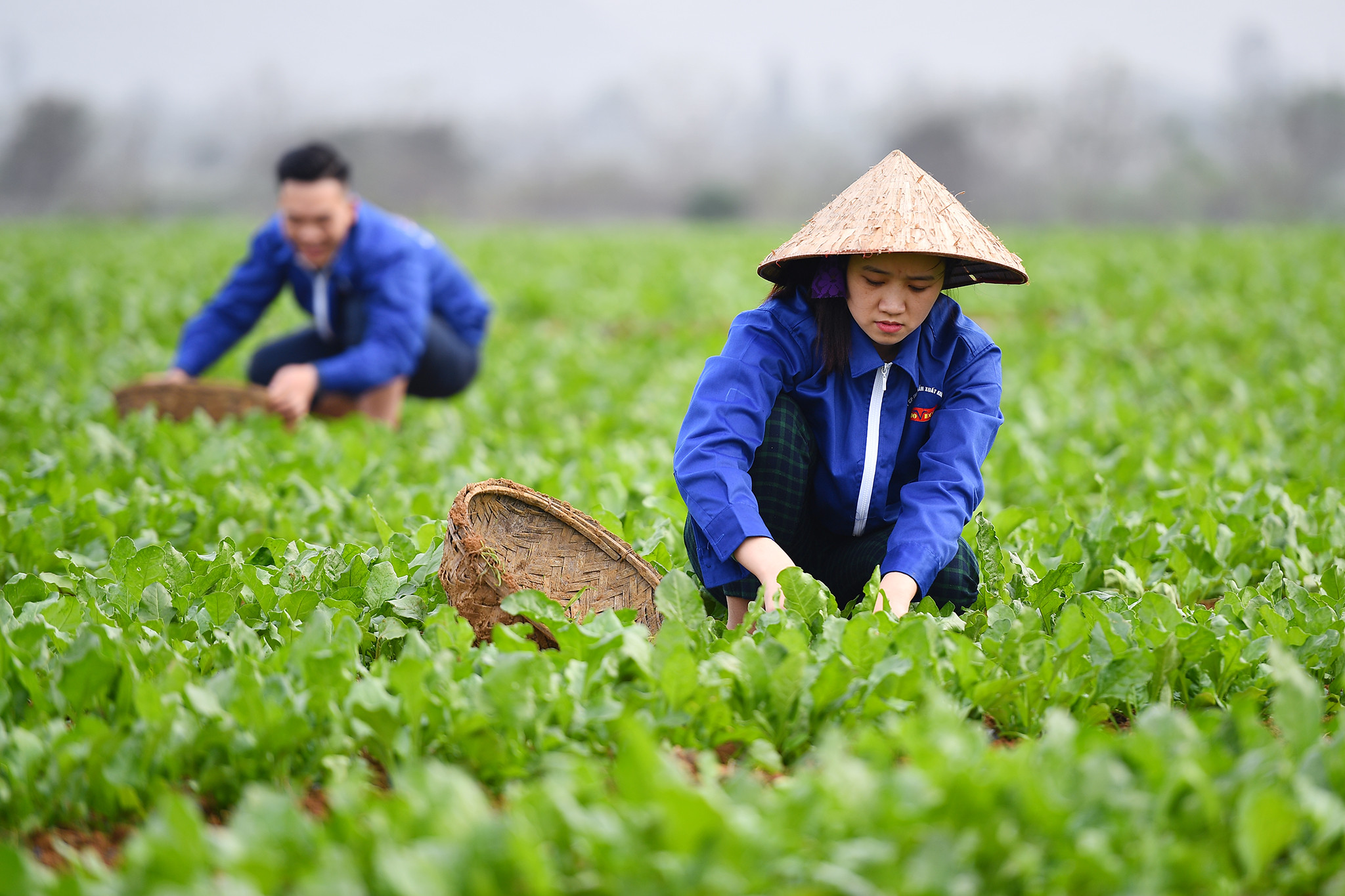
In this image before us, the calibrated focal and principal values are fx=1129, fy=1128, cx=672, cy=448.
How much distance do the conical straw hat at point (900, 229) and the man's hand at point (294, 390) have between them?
110 inches

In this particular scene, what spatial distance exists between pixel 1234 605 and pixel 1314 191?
161 feet

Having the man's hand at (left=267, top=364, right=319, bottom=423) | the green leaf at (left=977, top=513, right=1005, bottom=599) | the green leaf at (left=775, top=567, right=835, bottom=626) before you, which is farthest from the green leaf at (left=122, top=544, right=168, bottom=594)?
the man's hand at (left=267, top=364, right=319, bottom=423)

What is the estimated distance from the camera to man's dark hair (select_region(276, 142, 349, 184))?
4547mm

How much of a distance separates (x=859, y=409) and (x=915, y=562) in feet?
1.27

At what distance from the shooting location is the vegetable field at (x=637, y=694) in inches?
56.3

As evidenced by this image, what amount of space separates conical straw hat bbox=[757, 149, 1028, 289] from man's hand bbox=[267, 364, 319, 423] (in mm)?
2782

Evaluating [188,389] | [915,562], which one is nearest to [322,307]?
[188,389]

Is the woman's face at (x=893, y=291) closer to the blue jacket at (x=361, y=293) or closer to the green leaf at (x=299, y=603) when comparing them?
the green leaf at (x=299, y=603)

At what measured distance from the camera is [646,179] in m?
64.7

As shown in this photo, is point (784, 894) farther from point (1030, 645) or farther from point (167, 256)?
point (167, 256)

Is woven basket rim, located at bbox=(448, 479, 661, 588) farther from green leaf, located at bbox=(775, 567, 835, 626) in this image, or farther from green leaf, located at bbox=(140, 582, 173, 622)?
green leaf, located at bbox=(140, 582, 173, 622)

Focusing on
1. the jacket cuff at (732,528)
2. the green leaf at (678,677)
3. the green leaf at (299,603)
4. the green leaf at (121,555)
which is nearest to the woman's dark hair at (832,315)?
the jacket cuff at (732,528)

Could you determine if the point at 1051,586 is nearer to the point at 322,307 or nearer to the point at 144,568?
the point at 144,568

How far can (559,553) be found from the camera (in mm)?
2787
